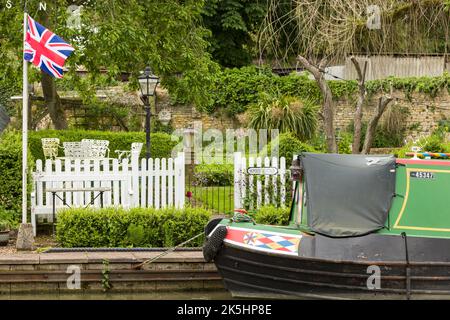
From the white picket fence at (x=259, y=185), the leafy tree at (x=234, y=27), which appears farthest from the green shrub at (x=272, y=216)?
the leafy tree at (x=234, y=27)

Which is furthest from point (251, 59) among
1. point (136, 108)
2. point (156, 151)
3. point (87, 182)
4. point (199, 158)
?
point (87, 182)

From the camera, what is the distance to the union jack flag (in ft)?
45.1

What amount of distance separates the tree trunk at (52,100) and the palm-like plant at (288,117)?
5.86 metres

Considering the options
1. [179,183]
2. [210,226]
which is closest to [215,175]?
[179,183]

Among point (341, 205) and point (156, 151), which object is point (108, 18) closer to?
point (156, 151)

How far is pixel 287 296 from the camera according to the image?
11383 mm

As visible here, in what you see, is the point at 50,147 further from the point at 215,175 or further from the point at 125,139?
the point at 215,175

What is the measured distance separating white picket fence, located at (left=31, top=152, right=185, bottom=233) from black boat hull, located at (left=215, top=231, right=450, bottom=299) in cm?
451

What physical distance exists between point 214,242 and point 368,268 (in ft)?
6.91

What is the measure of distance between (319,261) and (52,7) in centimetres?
1171

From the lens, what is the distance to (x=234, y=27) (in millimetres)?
34750

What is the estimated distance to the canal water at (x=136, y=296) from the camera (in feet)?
39.1

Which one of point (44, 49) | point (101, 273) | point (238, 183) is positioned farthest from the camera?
point (238, 183)

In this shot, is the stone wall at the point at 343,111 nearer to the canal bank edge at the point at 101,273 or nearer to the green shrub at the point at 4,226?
the green shrub at the point at 4,226
